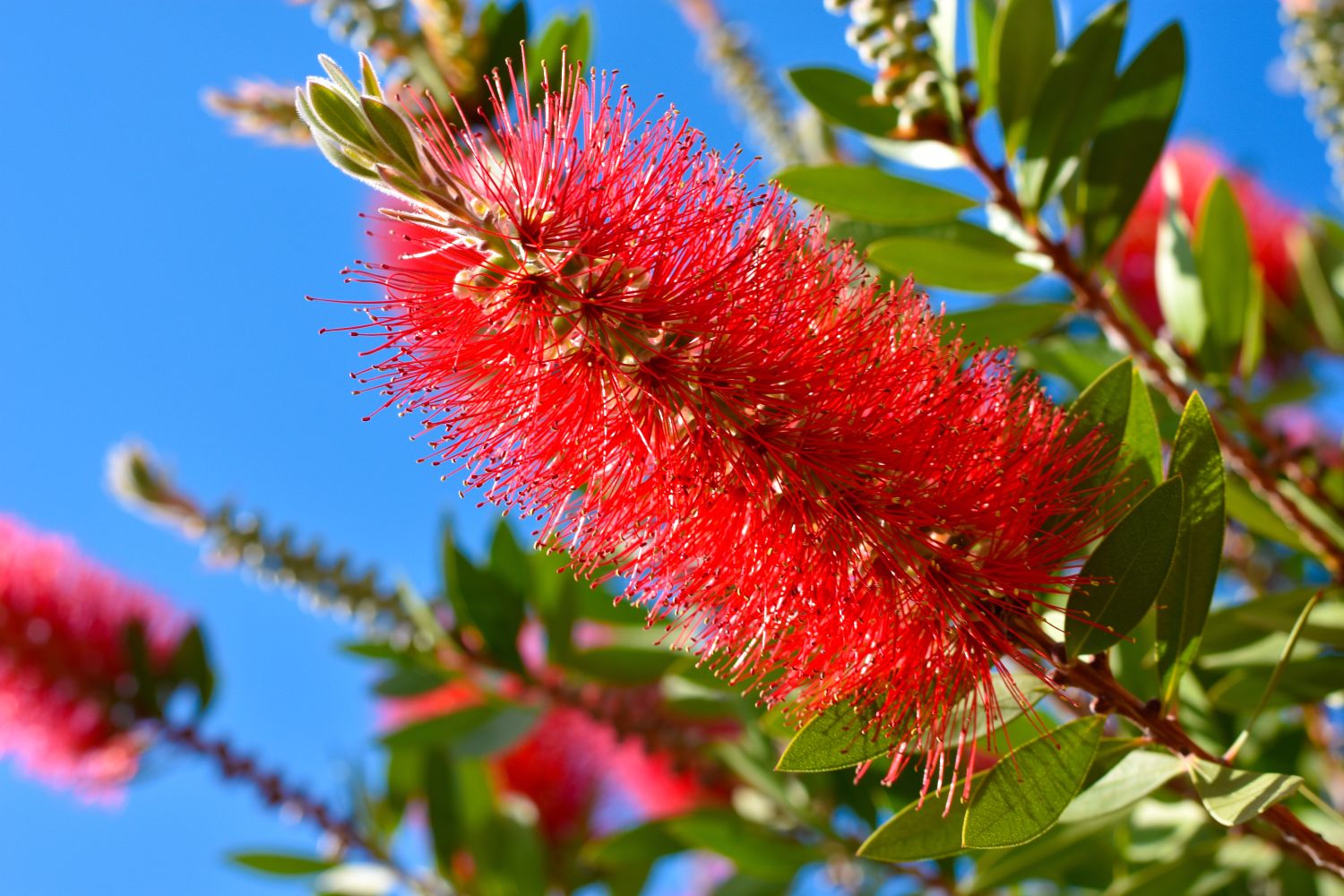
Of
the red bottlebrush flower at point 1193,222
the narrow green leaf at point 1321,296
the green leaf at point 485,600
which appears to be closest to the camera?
the green leaf at point 485,600

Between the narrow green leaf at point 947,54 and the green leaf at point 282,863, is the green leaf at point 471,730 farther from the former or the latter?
the narrow green leaf at point 947,54

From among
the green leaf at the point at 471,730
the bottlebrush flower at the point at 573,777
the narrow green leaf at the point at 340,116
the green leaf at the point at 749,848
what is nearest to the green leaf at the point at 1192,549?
the narrow green leaf at the point at 340,116

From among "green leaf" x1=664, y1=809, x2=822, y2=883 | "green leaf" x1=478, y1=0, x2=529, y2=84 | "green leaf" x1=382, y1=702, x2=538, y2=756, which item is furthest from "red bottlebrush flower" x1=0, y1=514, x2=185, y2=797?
"green leaf" x1=478, y1=0, x2=529, y2=84

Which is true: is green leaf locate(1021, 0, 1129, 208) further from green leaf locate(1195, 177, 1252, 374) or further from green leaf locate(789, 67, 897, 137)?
green leaf locate(1195, 177, 1252, 374)

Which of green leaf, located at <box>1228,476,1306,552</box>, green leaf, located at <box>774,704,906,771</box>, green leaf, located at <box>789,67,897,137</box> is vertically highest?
green leaf, located at <box>789,67,897,137</box>

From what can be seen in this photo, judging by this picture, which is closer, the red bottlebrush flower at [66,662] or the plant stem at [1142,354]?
the plant stem at [1142,354]

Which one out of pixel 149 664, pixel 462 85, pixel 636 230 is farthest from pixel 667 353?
pixel 149 664

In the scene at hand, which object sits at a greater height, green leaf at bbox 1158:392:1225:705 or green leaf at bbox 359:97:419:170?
green leaf at bbox 359:97:419:170

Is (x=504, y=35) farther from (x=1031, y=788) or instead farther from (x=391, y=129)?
(x=1031, y=788)
